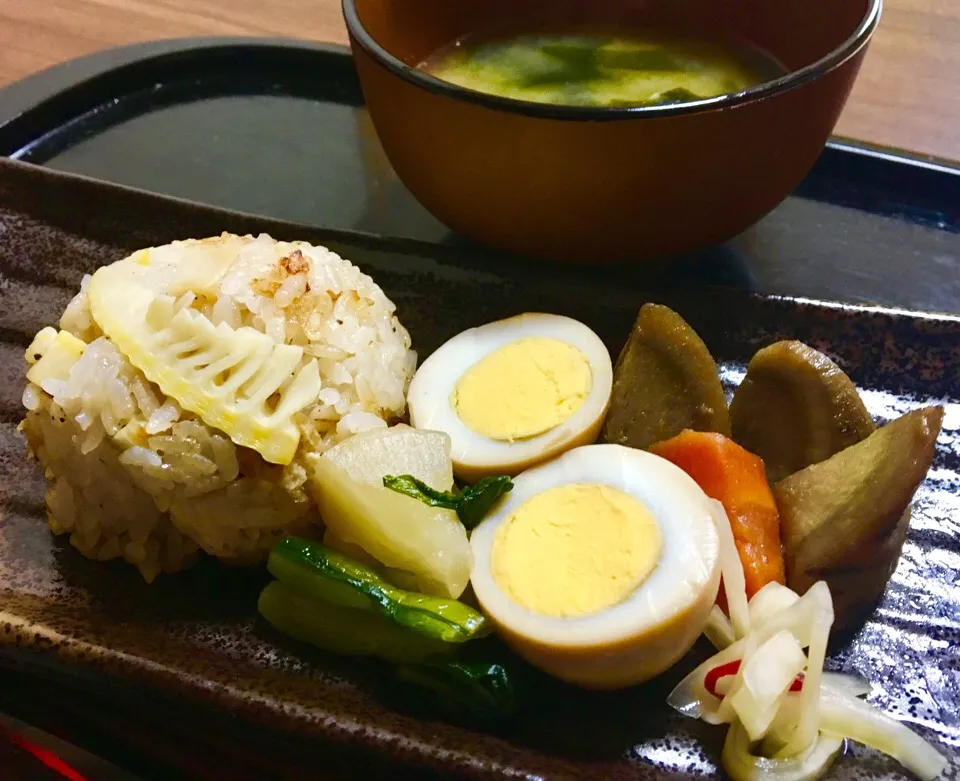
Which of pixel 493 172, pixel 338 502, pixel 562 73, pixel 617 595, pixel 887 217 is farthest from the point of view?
pixel 887 217

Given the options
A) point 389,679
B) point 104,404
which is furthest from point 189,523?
point 389,679

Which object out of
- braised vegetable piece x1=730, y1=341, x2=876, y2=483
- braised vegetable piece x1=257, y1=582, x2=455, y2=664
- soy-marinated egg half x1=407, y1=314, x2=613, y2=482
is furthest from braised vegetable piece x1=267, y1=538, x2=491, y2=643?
braised vegetable piece x1=730, y1=341, x2=876, y2=483

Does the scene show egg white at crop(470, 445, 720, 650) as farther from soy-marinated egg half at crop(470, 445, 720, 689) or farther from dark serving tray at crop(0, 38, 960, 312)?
dark serving tray at crop(0, 38, 960, 312)

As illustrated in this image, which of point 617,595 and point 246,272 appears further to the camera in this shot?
point 246,272

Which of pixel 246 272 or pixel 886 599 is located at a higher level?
pixel 246 272

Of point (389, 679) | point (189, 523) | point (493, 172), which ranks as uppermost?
point (493, 172)

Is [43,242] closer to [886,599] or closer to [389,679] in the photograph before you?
[389,679]

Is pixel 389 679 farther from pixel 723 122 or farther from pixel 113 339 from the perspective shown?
pixel 723 122

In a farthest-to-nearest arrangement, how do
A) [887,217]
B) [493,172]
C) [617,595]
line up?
[887,217]
[493,172]
[617,595]
